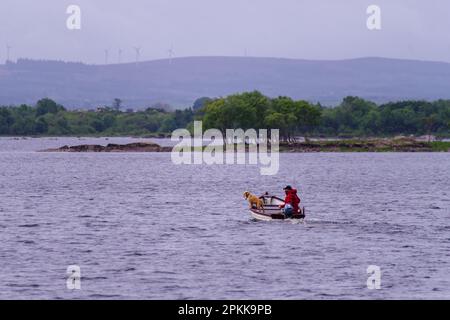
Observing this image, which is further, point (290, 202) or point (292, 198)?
point (290, 202)

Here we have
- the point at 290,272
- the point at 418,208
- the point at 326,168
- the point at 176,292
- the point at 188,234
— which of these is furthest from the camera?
the point at 326,168

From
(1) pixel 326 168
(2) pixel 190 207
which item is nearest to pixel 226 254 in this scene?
(2) pixel 190 207

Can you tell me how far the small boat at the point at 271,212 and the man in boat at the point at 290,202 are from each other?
0.30 metres

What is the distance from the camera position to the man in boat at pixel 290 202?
6631cm

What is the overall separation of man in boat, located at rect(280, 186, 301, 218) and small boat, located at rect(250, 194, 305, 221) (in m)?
0.30

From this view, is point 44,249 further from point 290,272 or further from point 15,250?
point 290,272

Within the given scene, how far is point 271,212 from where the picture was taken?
233 feet

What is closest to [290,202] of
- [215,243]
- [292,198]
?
[292,198]

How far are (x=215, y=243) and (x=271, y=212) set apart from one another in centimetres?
1167

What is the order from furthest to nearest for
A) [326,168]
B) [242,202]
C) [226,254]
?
[326,168]
[242,202]
[226,254]

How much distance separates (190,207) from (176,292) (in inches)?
1626

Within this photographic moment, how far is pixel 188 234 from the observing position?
213 ft

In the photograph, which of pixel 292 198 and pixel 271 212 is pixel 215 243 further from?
pixel 271 212

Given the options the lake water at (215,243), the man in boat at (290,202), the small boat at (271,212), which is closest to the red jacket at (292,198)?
the man in boat at (290,202)
